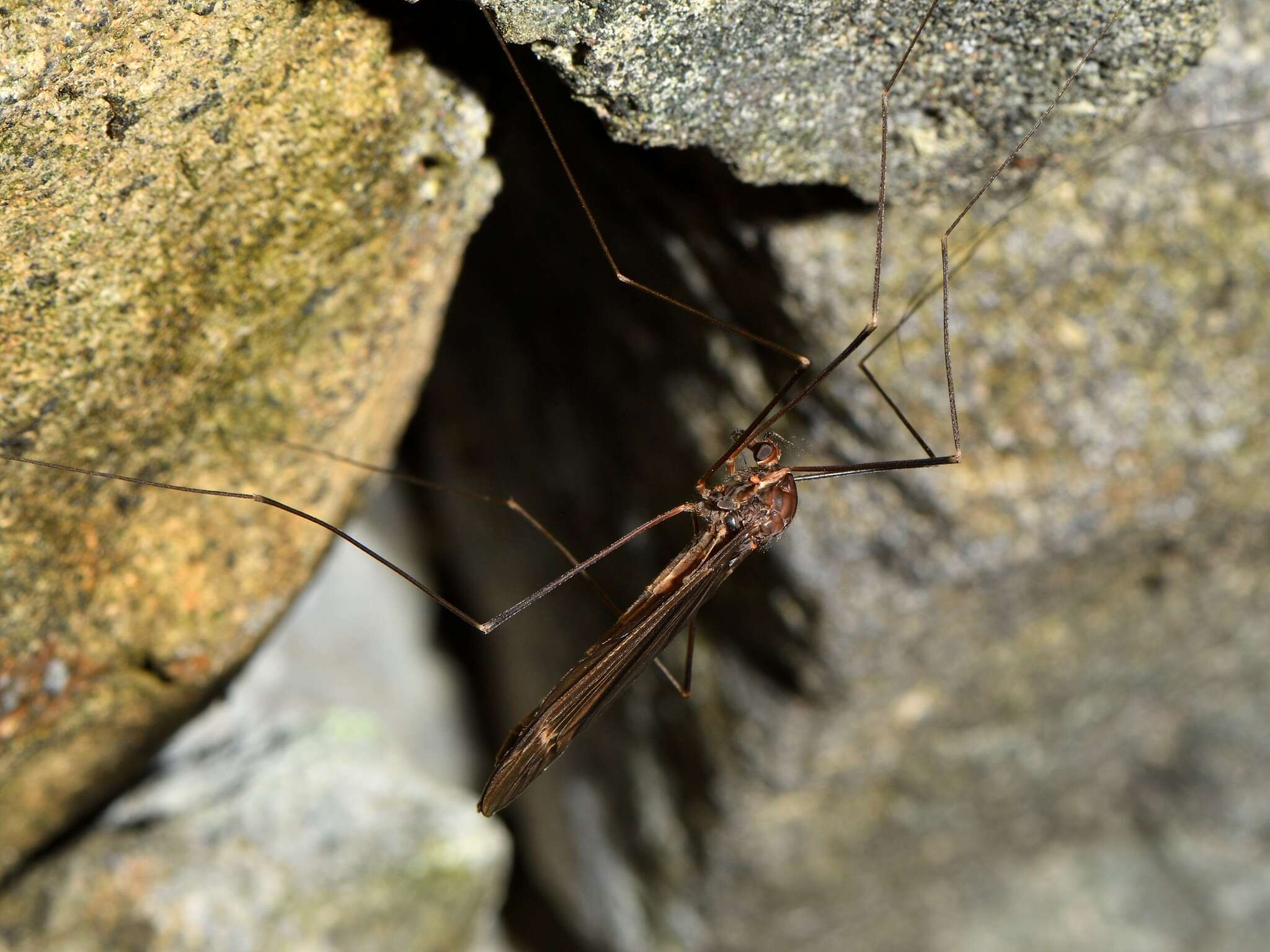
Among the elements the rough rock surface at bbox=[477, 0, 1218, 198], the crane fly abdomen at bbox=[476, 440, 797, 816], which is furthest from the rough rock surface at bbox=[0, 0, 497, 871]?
the crane fly abdomen at bbox=[476, 440, 797, 816]

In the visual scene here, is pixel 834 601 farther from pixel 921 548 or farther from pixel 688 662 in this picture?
pixel 688 662

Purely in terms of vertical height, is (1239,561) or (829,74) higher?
(829,74)

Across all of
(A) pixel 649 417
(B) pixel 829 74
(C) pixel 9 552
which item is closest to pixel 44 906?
(C) pixel 9 552

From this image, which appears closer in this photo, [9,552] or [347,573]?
[9,552]

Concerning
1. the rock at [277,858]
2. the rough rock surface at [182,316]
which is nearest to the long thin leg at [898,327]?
the rough rock surface at [182,316]

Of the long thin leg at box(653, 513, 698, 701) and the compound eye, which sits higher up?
the compound eye

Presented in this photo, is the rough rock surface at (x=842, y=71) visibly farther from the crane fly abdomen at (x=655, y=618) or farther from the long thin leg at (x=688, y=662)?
the long thin leg at (x=688, y=662)

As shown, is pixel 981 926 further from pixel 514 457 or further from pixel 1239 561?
pixel 514 457

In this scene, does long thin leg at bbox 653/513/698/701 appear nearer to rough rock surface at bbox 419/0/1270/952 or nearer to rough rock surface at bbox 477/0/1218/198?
rough rock surface at bbox 419/0/1270/952
